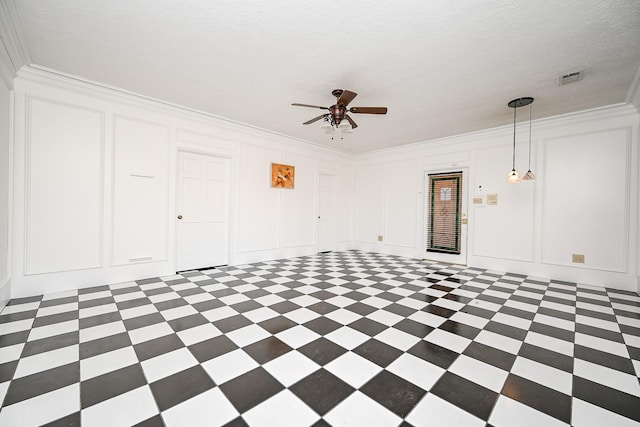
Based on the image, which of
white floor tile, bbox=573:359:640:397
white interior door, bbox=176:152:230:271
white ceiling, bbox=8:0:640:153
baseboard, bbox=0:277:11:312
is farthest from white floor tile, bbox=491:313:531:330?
baseboard, bbox=0:277:11:312

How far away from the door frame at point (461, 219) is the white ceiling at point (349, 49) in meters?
1.76

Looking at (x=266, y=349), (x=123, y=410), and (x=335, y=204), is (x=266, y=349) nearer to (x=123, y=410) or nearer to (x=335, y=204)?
(x=123, y=410)

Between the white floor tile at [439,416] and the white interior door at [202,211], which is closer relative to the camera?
the white floor tile at [439,416]

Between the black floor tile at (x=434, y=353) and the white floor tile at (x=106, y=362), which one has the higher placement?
the black floor tile at (x=434, y=353)

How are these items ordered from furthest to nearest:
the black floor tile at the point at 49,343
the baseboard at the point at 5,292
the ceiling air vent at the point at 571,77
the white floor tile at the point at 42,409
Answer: the ceiling air vent at the point at 571,77 → the baseboard at the point at 5,292 → the black floor tile at the point at 49,343 → the white floor tile at the point at 42,409

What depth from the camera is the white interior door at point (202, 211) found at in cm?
479

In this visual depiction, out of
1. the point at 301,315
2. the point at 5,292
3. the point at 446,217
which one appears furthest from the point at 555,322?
the point at 5,292

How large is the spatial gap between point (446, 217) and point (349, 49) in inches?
182

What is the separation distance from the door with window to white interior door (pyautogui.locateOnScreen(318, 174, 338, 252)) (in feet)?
7.95

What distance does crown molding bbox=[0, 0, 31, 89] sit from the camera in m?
2.41

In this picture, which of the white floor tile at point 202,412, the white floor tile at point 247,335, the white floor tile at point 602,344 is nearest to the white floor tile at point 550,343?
the white floor tile at point 602,344

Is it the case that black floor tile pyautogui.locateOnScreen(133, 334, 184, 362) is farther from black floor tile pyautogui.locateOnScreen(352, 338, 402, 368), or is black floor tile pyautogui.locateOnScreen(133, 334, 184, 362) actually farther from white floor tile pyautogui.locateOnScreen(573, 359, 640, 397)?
white floor tile pyautogui.locateOnScreen(573, 359, 640, 397)

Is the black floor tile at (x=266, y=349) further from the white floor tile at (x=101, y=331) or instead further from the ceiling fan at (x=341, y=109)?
the ceiling fan at (x=341, y=109)

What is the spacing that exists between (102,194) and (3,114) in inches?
50.7
